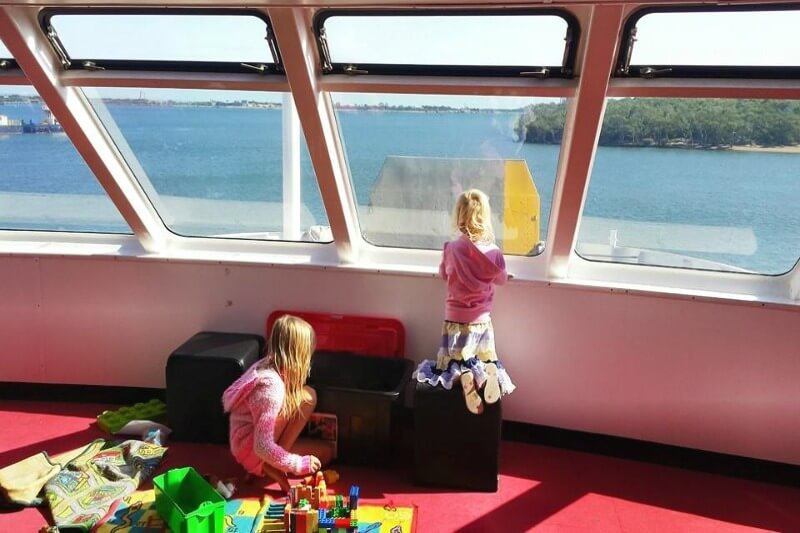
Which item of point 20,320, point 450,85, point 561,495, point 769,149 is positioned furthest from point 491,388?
point 20,320

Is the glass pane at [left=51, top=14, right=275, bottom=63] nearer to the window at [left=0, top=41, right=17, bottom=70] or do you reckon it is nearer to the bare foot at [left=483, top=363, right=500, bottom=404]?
the window at [left=0, top=41, right=17, bottom=70]

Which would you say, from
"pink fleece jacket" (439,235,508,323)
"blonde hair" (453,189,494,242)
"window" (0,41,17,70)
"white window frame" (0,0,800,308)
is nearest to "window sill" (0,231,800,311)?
"white window frame" (0,0,800,308)

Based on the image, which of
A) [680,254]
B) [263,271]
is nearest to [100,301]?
[263,271]

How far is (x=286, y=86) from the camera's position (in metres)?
3.09

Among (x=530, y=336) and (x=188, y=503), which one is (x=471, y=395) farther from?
(x=188, y=503)

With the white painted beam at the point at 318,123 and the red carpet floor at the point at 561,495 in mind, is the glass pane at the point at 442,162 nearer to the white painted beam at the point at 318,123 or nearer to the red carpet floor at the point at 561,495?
the white painted beam at the point at 318,123

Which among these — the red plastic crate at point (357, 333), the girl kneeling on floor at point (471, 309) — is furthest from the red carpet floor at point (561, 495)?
the red plastic crate at point (357, 333)

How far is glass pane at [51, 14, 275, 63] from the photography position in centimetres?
298

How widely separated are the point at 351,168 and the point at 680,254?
186cm

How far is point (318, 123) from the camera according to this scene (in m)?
3.17

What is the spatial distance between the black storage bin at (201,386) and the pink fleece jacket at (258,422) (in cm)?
35

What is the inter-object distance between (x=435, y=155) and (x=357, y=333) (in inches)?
46.4

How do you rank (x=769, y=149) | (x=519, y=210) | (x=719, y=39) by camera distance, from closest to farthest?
(x=719, y=39) → (x=769, y=149) → (x=519, y=210)

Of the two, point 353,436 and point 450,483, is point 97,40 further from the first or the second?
point 450,483
